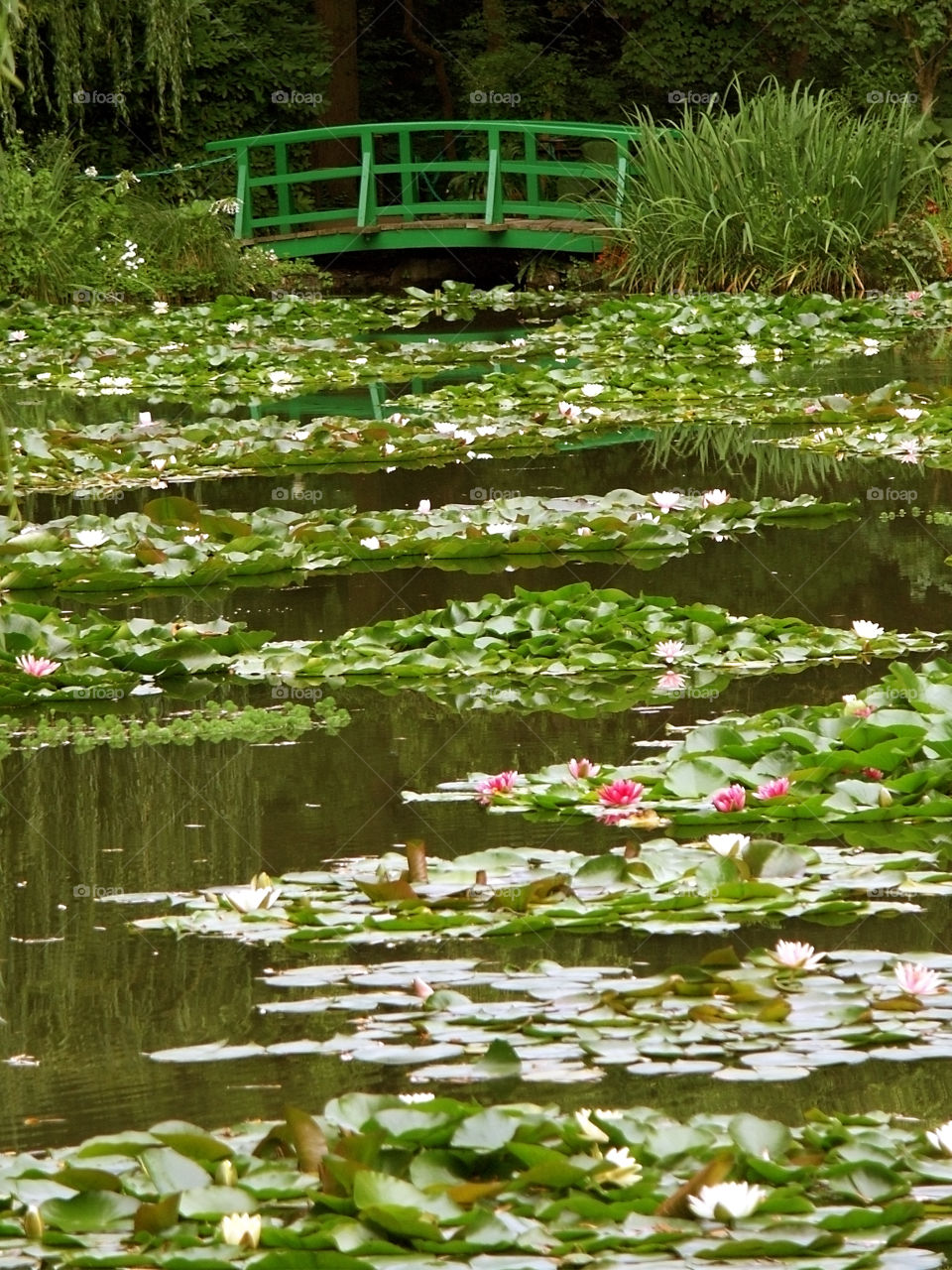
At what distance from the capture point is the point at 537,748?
4.23 meters

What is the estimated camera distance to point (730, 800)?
11.7ft

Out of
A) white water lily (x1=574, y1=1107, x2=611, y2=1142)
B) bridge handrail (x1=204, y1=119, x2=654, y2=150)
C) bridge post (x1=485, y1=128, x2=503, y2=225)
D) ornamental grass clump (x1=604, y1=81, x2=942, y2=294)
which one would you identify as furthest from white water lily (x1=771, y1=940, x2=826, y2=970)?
bridge post (x1=485, y1=128, x2=503, y2=225)

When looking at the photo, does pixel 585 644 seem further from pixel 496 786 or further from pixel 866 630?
pixel 496 786

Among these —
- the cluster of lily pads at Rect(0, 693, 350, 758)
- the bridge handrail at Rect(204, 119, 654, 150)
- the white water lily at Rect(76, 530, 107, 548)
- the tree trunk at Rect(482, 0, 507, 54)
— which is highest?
the tree trunk at Rect(482, 0, 507, 54)

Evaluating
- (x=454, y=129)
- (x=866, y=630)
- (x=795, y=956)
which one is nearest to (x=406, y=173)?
(x=454, y=129)

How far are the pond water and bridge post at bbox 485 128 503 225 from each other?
12.1 meters

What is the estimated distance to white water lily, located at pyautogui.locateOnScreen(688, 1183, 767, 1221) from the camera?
210 centimetres

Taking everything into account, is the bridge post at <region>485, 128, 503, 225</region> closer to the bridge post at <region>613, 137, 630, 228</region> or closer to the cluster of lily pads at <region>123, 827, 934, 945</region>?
the bridge post at <region>613, 137, 630, 228</region>

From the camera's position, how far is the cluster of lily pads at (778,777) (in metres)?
3.58

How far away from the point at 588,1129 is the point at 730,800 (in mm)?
1334

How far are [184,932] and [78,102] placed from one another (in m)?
16.6

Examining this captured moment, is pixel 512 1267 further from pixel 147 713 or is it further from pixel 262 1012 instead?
pixel 147 713

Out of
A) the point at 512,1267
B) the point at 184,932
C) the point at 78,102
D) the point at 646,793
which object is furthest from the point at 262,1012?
the point at 78,102

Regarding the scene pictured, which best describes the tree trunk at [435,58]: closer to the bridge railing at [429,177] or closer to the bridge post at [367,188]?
the bridge railing at [429,177]
